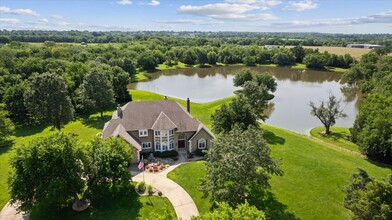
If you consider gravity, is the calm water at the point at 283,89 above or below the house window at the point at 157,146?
below

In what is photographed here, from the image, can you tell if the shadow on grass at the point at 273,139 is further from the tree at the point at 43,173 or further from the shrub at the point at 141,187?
the tree at the point at 43,173

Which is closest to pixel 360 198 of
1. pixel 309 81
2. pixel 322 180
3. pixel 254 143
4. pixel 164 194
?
pixel 254 143

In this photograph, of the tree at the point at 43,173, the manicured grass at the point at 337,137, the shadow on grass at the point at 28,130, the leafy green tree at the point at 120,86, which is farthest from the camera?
the leafy green tree at the point at 120,86

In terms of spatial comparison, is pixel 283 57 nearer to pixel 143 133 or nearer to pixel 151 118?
pixel 151 118

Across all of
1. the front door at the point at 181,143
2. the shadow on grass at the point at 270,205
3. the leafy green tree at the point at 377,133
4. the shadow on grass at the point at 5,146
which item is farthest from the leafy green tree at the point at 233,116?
the shadow on grass at the point at 5,146

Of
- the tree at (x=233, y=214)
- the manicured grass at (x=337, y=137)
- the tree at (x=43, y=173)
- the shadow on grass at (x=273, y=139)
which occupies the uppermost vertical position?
the tree at (x=233, y=214)

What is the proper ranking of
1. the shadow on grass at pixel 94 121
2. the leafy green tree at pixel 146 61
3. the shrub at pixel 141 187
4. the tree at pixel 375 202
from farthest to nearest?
1. the leafy green tree at pixel 146 61
2. the shadow on grass at pixel 94 121
3. the shrub at pixel 141 187
4. the tree at pixel 375 202
